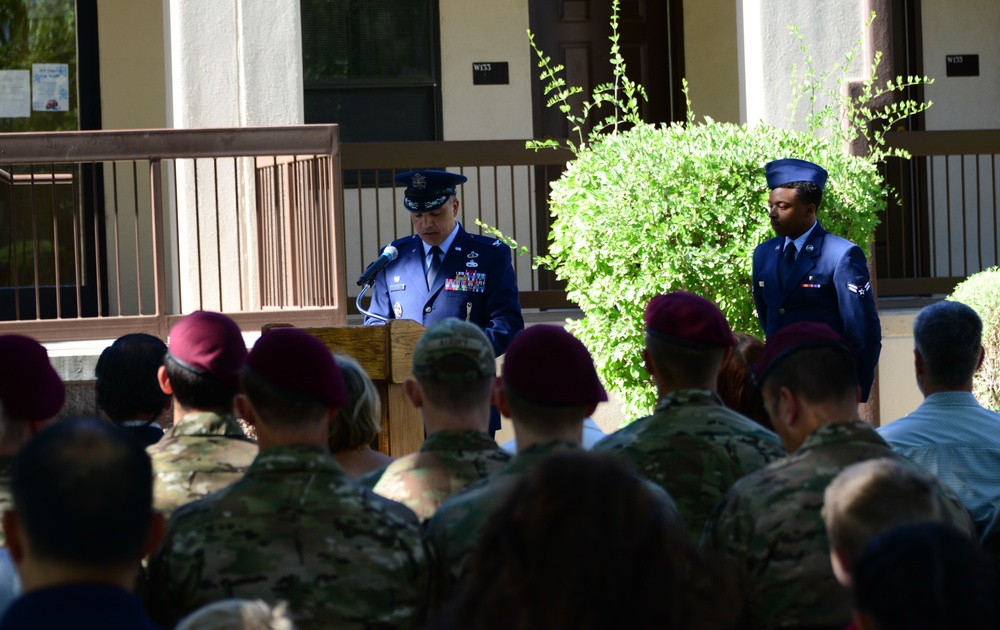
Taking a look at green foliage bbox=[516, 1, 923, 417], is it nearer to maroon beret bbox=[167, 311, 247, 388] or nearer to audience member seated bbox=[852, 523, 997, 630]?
maroon beret bbox=[167, 311, 247, 388]

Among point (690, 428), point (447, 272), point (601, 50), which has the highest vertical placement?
point (601, 50)

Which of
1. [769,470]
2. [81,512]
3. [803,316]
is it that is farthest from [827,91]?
[81,512]

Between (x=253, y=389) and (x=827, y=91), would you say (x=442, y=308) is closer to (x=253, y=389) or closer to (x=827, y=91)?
(x=253, y=389)

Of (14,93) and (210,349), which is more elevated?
(14,93)

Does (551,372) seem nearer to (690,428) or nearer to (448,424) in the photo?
(448,424)

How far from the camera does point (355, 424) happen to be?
3.83m

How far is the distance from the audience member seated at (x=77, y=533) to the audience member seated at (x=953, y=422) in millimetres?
2751

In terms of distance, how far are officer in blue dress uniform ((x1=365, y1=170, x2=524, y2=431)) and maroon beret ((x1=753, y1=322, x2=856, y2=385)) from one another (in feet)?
8.45

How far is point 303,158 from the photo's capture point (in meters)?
8.11

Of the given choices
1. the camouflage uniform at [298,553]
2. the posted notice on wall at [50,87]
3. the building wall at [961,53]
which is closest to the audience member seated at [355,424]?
the camouflage uniform at [298,553]

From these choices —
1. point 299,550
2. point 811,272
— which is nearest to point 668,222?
point 811,272

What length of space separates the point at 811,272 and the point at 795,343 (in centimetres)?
308

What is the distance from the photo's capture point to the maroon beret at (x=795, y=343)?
10.4 ft

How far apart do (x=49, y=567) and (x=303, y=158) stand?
624 cm
